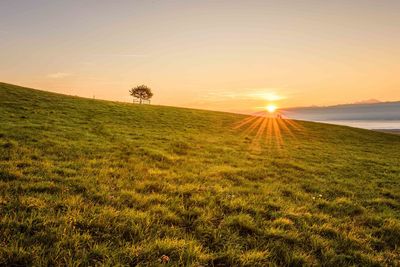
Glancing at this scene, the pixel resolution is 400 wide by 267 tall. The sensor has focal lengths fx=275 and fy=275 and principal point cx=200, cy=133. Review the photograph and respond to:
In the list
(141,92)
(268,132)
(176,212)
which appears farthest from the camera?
(141,92)

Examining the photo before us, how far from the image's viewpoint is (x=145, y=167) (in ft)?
39.2

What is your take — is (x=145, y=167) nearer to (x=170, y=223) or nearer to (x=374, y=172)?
(x=170, y=223)

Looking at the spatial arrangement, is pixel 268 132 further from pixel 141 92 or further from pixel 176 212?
pixel 141 92

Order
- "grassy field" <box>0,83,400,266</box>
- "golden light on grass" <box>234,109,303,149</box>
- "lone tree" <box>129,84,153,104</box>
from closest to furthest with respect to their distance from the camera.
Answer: "grassy field" <box>0,83,400,266</box>, "golden light on grass" <box>234,109,303,149</box>, "lone tree" <box>129,84,153,104</box>

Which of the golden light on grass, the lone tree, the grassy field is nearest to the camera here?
the grassy field

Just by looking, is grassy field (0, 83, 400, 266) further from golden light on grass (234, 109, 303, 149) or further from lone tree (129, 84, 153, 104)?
lone tree (129, 84, 153, 104)

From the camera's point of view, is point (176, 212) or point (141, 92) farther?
point (141, 92)

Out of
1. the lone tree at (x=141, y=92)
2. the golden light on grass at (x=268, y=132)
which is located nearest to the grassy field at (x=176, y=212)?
the golden light on grass at (x=268, y=132)

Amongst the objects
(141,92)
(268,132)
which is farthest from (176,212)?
(141,92)

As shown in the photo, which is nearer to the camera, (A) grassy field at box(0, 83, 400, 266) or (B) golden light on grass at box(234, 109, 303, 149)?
(A) grassy field at box(0, 83, 400, 266)

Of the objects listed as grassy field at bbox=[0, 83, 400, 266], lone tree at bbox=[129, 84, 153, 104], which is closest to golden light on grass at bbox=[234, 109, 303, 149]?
grassy field at bbox=[0, 83, 400, 266]

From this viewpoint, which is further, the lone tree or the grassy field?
the lone tree

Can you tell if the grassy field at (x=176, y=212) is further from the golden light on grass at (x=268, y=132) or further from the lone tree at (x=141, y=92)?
the lone tree at (x=141, y=92)

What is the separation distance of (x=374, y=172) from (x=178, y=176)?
13796mm
